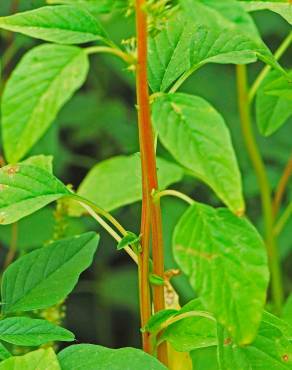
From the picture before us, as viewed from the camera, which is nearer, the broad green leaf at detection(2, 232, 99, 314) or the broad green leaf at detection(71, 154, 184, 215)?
the broad green leaf at detection(2, 232, 99, 314)

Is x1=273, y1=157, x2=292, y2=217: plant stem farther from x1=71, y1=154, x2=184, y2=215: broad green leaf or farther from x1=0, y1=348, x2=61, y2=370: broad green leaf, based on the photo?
x1=0, y1=348, x2=61, y2=370: broad green leaf

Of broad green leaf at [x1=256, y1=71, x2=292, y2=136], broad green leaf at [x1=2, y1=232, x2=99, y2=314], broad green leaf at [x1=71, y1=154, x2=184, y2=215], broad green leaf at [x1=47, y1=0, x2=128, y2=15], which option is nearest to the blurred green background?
broad green leaf at [x1=71, y1=154, x2=184, y2=215]

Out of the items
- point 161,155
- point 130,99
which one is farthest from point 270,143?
point 130,99

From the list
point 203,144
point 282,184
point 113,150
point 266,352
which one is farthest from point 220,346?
point 113,150

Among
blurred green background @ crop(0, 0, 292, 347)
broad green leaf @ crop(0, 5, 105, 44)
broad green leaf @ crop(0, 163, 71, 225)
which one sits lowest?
blurred green background @ crop(0, 0, 292, 347)

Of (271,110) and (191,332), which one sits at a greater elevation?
(271,110)

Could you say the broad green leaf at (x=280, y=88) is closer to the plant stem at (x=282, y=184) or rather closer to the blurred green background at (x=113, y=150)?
the plant stem at (x=282, y=184)

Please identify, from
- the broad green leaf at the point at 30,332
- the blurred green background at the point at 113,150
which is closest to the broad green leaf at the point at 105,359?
the broad green leaf at the point at 30,332

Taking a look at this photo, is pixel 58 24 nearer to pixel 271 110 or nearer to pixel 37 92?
pixel 37 92

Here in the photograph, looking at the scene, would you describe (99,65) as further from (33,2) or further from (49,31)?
(49,31)
